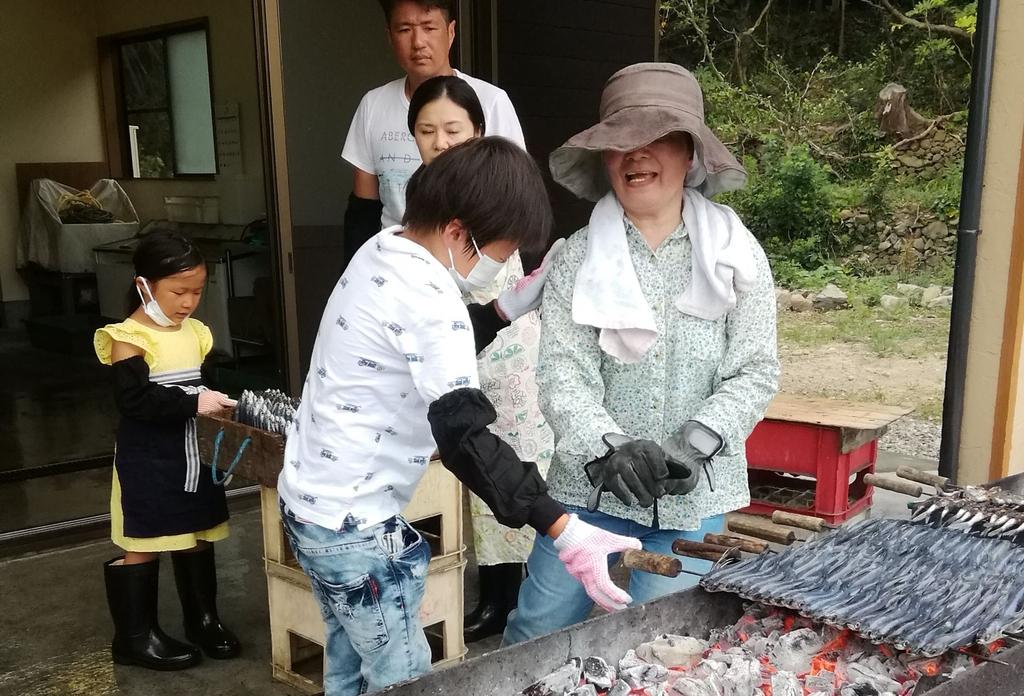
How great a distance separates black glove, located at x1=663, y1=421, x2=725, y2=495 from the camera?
1.95 m

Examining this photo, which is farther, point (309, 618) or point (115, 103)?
point (115, 103)

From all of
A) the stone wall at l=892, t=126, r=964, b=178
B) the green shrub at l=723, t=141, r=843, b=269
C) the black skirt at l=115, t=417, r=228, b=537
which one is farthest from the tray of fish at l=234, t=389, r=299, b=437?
the stone wall at l=892, t=126, r=964, b=178

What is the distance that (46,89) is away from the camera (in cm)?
809

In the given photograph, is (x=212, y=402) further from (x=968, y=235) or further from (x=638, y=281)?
(x=968, y=235)

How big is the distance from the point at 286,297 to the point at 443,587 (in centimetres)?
254

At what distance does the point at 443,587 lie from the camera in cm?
285

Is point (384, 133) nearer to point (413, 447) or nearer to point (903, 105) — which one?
point (413, 447)

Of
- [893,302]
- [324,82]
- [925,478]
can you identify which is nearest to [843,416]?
[925,478]

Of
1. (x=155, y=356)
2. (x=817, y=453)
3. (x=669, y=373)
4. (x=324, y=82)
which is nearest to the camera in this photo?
(x=669, y=373)

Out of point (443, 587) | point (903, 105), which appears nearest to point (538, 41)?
point (443, 587)

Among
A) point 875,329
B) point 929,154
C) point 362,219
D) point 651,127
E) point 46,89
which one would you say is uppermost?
point 46,89

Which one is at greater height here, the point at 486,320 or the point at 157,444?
the point at 486,320

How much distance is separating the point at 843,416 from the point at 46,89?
7268 mm

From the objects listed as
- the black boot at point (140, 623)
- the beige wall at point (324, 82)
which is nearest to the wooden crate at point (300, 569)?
the black boot at point (140, 623)
